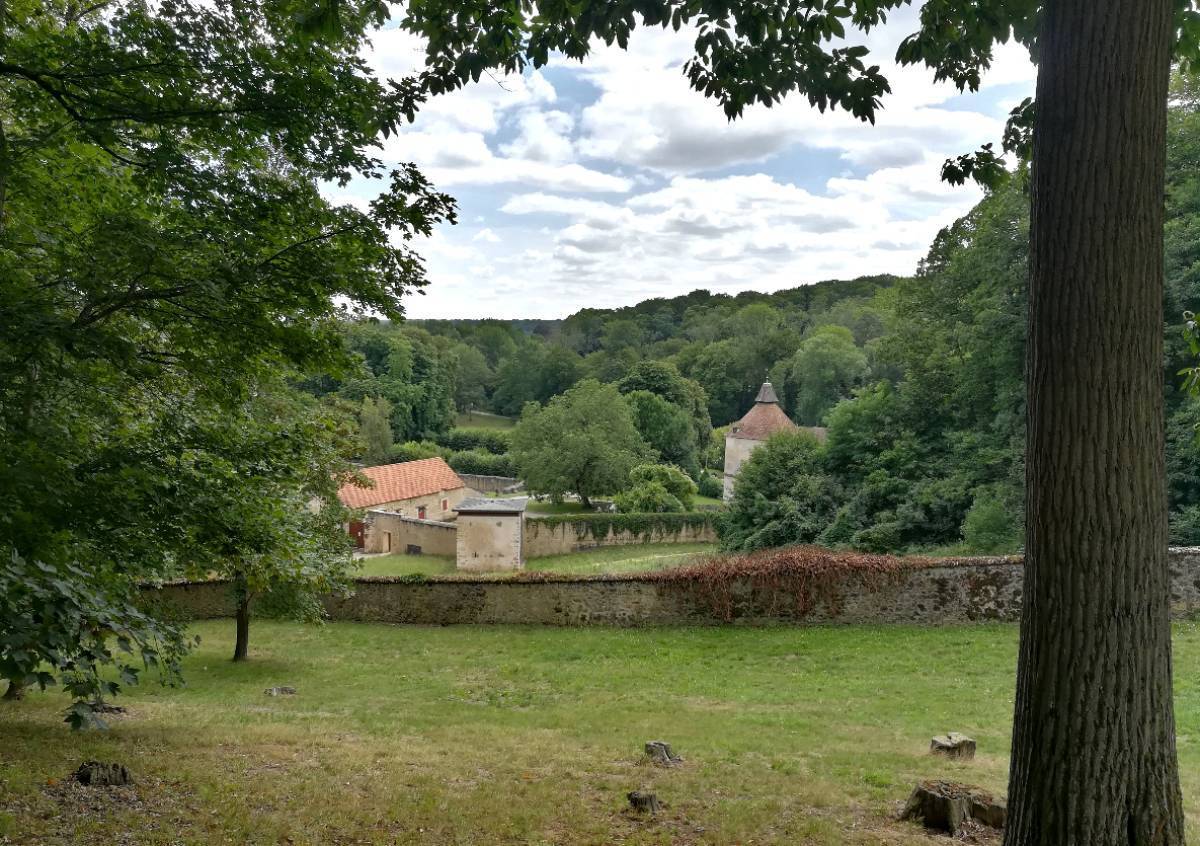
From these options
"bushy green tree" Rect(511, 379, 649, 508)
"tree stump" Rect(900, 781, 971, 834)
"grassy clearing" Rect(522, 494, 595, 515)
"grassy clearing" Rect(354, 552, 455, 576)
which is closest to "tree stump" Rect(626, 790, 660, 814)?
"tree stump" Rect(900, 781, 971, 834)

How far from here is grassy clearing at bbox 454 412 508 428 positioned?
246ft

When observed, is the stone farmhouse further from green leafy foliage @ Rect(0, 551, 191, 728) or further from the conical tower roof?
green leafy foliage @ Rect(0, 551, 191, 728)

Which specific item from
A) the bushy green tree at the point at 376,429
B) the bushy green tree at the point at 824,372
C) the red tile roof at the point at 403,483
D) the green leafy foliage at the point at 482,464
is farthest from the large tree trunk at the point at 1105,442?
the bushy green tree at the point at 824,372

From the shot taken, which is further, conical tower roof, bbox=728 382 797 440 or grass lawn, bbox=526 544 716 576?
conical tower roof, bbox=728 382 797 440

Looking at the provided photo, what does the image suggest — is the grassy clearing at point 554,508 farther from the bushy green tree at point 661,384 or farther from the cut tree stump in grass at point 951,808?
the cut tree stump in grass at point 951,808

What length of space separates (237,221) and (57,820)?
12.4 feet

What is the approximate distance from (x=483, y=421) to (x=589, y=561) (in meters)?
47.6

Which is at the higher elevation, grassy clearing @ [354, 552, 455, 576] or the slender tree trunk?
the slender tree trunk

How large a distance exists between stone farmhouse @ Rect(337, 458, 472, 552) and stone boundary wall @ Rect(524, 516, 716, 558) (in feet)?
16.9

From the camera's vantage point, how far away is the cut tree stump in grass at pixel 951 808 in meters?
4.84

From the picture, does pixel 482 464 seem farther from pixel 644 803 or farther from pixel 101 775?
pixel 644 803

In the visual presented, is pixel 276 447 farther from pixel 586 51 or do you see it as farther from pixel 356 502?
pixel 356 502

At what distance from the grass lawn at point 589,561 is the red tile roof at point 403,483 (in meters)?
3.42

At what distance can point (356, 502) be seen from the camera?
107ft
